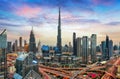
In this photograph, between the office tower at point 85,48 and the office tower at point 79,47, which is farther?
the office tower at point 79,47

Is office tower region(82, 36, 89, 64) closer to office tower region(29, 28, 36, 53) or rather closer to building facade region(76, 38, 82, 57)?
building facade region(76, 38, 82, 57)

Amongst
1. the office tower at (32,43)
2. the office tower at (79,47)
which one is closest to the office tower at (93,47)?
the office tower at (79,47)

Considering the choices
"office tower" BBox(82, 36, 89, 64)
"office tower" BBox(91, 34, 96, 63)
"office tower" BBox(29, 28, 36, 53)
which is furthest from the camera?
"office tower" BBox(29, 28, 36, 53)

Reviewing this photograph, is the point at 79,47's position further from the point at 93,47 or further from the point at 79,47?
the point at 93,47

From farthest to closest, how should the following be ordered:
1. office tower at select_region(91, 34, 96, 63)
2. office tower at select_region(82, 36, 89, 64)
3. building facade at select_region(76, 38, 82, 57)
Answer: building facade at select_region(76, 38, 82, 57) < office tower at select_region(91, 34, 96, 63) < office tower at select_region(82, 36, 89, 64)

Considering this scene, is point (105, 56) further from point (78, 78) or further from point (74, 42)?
point (78, 78)

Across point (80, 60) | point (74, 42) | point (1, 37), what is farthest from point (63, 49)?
point (1, 37)

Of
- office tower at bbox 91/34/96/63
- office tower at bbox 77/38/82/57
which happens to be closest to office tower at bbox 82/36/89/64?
office tower at bbox 77/38/82/57

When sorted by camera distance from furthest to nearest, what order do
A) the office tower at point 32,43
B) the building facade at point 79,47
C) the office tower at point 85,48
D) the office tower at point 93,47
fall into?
the building facade at point 79,47 → the office tower at point 32,43 → the office tower at point 93,47 → the office tower at point 85,48

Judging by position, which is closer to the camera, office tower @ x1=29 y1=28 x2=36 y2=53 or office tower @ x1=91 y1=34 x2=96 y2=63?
office tower @ x1=91 y1=34 x2=96 y2=63

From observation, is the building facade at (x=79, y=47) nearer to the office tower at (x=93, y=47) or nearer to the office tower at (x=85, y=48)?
the office tower at (x=85, y=48)

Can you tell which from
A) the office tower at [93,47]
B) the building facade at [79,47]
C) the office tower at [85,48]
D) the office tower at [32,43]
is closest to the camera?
the office tower at [85,48]

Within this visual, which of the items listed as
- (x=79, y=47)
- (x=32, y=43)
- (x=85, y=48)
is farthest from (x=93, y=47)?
(x=32, y=43)
